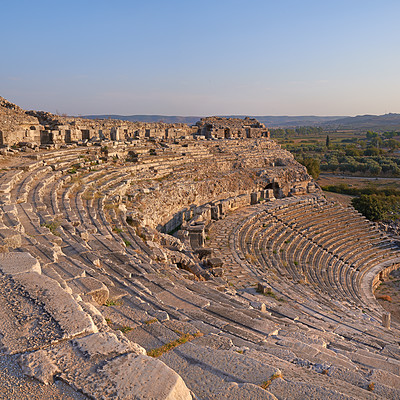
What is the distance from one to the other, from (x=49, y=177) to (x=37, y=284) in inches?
337

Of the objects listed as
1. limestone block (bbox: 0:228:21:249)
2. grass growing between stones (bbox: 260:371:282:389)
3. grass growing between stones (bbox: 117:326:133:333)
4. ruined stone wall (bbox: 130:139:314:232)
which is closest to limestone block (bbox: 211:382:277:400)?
grass growing between stones (bbox: 260:371:282:389)

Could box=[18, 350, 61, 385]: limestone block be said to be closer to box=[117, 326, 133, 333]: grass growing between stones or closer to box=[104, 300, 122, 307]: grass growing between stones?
box=[117, 326, 133, 333]: grass growing between stones

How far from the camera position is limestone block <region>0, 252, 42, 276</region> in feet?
13.8

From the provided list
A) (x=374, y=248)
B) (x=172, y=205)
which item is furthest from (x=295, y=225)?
(x=172, y=205)

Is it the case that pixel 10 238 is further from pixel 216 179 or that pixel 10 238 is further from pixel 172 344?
pixel 216 179

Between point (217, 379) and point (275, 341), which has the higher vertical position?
point (217, 379)

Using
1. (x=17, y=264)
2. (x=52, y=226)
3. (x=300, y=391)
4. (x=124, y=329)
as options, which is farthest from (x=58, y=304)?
(x=52, y=226)

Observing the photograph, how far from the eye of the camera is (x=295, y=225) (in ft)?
60.2

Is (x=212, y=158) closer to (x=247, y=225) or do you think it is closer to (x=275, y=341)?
(x=247, y=225)

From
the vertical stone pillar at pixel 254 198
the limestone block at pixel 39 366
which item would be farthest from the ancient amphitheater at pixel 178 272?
the vertical stone pillar at pixel 254 198

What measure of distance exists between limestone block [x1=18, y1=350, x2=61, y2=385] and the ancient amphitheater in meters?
0.01

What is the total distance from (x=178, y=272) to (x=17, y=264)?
4.30 m

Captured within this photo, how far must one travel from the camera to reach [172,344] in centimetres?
356

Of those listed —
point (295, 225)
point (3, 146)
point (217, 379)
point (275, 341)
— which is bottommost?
point (295, 225)
